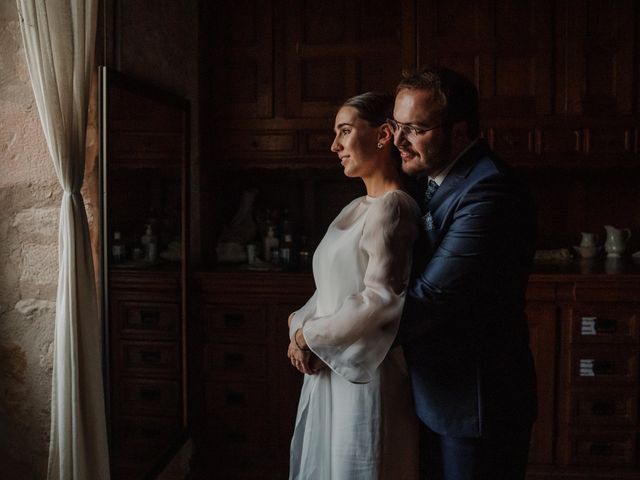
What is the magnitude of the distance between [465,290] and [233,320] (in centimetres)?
178

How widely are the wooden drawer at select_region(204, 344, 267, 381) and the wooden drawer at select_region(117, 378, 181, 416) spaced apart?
0.20 meters

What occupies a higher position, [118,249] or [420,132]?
[420,132]

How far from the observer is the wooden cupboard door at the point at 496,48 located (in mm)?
3020

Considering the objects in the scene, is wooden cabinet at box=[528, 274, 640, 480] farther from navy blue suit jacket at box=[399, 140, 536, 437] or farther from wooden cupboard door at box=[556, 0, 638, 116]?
navy blue suit jacket at box=[399, 140, 536, 437]

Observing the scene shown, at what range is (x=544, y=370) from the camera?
277 cm

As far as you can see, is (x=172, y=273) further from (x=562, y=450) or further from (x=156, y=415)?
(x=562, y=450)

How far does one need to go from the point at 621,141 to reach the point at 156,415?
8.19 feet

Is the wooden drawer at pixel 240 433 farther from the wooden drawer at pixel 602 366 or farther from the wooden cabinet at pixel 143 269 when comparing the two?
the wooden drawer at pixel 602 366

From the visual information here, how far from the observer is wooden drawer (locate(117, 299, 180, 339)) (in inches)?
90.0

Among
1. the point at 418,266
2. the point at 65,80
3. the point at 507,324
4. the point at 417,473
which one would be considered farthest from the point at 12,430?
the point at 507,324

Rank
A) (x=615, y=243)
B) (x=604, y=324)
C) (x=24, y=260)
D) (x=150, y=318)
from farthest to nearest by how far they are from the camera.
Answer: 1. (x=615, y=243)
2. (x=604, y=324)
3. (x=150, y=318)
4. (x=24, y=260)

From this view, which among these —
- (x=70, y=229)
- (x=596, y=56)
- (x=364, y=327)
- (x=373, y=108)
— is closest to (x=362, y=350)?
(x=364, y=327)

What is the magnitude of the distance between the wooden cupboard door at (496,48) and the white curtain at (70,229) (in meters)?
1.74

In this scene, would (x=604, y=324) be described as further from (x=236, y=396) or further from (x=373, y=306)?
(x=373, y=306)
